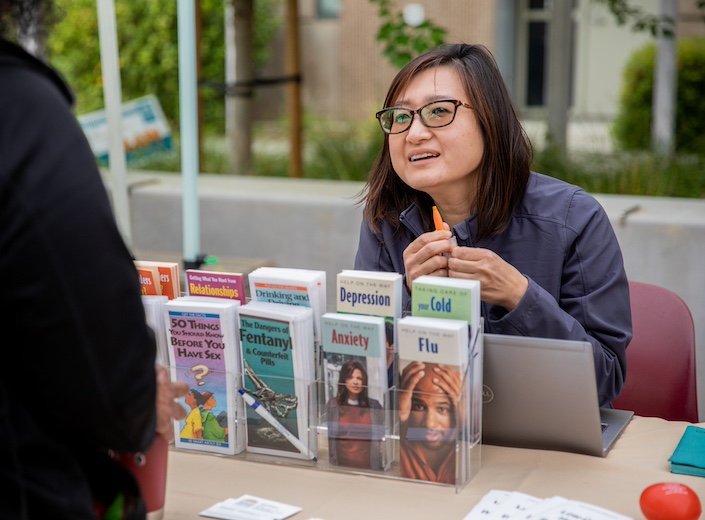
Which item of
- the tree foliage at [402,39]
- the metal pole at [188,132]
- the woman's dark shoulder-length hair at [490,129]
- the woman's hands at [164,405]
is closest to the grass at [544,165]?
the tree foliage at [402,39]

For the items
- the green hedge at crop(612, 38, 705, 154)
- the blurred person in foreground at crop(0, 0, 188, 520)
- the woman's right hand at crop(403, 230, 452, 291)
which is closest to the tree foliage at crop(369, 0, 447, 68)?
the woman's right hand at crop(403, 230, 452, 291)

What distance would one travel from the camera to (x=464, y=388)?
1536 mm

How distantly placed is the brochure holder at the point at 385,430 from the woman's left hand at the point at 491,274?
31 centimetres

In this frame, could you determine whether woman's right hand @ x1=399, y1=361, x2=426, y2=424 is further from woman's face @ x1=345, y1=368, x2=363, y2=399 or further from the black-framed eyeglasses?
the black-framed eyeglasses

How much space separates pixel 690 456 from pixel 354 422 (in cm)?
62

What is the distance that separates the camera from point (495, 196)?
219cm

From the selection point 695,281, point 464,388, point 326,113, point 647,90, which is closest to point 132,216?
point 695,281

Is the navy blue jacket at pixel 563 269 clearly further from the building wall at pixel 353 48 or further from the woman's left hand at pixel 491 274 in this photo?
the building wall at pixel 353 48

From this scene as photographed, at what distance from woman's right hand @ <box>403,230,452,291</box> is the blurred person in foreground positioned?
96cm

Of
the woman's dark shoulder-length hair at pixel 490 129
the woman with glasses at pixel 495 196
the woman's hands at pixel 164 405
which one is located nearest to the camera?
the woman's hands at pixel 164 405

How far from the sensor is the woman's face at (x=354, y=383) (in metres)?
1.61

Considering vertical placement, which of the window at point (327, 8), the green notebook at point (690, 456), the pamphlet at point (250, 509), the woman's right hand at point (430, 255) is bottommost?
the pamphlet at point (250, 509)

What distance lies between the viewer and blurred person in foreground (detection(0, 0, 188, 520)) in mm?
961

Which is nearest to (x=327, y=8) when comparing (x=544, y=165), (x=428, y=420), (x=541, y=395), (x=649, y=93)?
(x=649, y=93)
